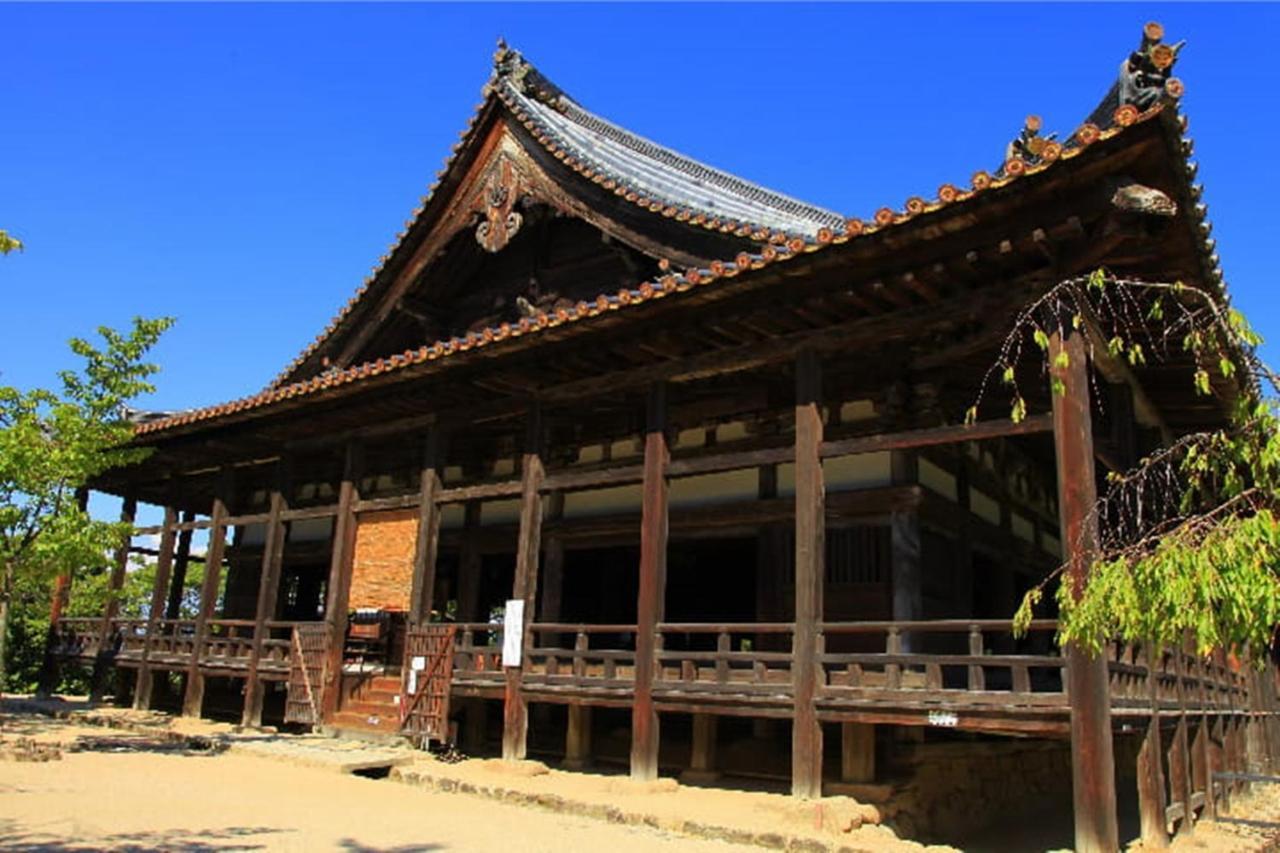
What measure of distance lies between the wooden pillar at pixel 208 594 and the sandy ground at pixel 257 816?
18.4ft

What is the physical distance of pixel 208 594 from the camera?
18.1 m

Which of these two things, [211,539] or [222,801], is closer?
[222,801]

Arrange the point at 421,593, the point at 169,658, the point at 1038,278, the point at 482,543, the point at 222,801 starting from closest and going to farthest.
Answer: the point at 1038,278 < the point at 222,801 < the point at 421,593 < the point at 482,543 < the point at 169,658

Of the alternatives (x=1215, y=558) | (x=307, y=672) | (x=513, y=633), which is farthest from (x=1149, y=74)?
(x=307, y=672)

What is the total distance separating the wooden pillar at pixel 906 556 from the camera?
444 inches

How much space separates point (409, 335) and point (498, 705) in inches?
259

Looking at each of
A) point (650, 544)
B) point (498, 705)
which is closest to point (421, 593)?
point (498, 705)

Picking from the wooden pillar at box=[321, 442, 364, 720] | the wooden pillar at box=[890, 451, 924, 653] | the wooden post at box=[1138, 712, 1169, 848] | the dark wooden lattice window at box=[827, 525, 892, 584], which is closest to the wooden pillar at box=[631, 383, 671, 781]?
the dark wooden lattice window at box=[827, 525, 892, 584]

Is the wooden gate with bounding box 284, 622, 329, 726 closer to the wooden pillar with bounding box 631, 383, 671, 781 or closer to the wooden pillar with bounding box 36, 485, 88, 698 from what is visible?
the wooden pillar with bounding box 631, 383, 671, 781

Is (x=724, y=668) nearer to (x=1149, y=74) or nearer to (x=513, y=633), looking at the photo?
(x=513, y=633)

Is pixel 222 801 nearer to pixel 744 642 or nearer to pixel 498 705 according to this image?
pixel 498 705

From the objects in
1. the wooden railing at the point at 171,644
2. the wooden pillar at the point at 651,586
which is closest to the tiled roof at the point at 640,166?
the wooden pillar at the point at 651,586

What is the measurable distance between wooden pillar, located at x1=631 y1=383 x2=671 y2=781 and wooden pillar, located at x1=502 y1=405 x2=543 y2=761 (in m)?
1.70

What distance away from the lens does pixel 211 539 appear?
1872 centimetres
